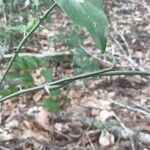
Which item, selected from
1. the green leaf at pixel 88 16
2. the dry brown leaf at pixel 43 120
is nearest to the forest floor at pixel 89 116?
the dry brown leaf at pixel 43 120

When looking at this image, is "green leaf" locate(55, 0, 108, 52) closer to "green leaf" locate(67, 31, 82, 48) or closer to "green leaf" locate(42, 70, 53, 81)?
"green leaf" locate(42, 70, 53, 81)

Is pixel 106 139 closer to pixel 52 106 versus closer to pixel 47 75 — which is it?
pixel 52 106

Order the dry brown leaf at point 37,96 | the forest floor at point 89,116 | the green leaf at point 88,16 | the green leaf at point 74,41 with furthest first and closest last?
the green leaf at point 74,41 < the dry brown leaf at point 37,96 < the forest floor at point 89,116 < the green leaf at point 88,16

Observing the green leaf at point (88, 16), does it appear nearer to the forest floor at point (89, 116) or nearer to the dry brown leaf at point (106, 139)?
the forest floor at point (89, 116)

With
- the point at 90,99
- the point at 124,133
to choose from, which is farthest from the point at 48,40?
the point at 124,133

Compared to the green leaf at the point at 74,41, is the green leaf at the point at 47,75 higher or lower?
lower

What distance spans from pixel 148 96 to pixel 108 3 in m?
1.67

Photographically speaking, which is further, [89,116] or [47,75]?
[89,116]

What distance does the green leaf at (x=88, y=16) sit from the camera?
0.45 meters

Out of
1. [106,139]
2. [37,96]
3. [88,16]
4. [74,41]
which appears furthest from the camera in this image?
[74,41]

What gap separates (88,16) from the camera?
447 millimetres

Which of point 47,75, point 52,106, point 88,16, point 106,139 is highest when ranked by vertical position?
point 88,16

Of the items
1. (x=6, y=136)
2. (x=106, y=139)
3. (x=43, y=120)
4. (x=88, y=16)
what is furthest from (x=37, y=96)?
(x=88, y=16)

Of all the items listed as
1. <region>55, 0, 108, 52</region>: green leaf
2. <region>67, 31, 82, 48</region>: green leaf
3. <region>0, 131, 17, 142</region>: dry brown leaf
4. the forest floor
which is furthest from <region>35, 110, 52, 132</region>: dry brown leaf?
<region>55, 0, 108, 52</region>: green leaf
